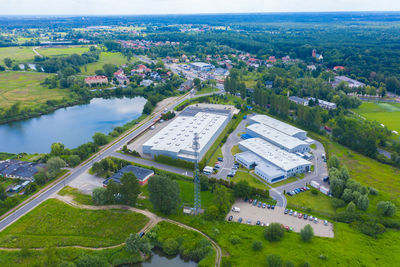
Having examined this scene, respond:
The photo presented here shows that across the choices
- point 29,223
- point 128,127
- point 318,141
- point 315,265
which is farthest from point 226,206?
point 128,127

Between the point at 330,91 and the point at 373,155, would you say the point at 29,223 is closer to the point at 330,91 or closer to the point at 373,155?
the point at 373,155

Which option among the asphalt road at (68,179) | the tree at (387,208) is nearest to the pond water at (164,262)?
the asphalt road at (68,179)

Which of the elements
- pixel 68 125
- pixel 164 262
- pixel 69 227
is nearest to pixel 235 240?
pixel 164 262

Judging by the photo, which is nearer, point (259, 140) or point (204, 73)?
point (259, 140)

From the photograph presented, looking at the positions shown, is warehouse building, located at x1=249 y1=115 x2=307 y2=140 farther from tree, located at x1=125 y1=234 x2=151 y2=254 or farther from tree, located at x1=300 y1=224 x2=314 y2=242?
tree, located at x1=125 y1=234 x2=151 y2=254

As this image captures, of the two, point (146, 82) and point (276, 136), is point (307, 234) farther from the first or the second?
point (146, 82)
